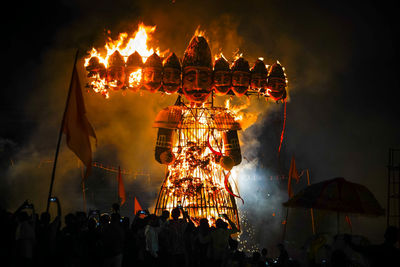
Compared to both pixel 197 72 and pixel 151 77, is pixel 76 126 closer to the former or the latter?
pixel 151 77

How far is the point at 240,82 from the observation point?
40.5 feet

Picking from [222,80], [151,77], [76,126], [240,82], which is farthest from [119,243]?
[240,82]

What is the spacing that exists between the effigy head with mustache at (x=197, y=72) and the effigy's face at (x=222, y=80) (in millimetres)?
176

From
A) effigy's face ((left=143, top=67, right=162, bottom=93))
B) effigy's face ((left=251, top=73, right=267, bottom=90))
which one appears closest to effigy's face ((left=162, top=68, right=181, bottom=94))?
effigy's face ((left=143, top=67, right=162, bottom=93))

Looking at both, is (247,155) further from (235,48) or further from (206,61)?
(206,61)

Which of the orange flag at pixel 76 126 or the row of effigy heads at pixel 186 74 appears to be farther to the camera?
the row of effigy heads at pixel 186 74

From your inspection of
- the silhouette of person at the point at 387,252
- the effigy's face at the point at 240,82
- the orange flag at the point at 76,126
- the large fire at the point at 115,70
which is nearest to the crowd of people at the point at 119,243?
the silhouette of person at the point at 387,252

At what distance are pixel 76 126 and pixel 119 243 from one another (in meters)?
2.09

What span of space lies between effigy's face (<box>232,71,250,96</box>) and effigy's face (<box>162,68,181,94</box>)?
4.91ft

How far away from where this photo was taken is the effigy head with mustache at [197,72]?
12.1 m

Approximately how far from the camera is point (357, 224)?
17906 mm

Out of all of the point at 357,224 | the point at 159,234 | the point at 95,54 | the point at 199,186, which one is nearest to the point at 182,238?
the point at 159,234

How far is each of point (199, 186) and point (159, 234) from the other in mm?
3890

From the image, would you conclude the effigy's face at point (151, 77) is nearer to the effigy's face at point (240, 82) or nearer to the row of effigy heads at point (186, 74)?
the row of effigy heads at point (186, 74)
